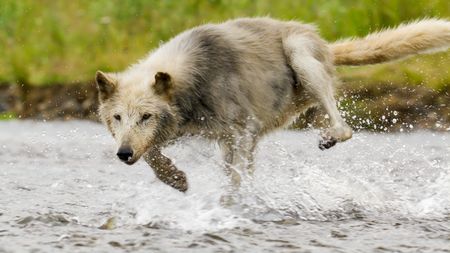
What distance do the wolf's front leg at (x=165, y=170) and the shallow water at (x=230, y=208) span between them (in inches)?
4.4

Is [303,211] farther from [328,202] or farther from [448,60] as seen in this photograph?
[448,60]

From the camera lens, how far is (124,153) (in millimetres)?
7172

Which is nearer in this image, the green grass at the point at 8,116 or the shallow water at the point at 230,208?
the shallow water at the point at 230,208

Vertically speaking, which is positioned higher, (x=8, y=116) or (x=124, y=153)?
(x=8, y=116)

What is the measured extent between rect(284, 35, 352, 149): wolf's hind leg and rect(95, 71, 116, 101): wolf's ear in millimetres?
1820

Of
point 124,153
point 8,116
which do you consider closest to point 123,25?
point 8,116

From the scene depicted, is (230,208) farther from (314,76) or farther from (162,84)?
(314,76)

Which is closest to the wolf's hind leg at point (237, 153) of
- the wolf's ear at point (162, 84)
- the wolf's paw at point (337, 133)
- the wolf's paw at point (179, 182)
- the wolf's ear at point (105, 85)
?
the wolf's paw at point (179, 182)

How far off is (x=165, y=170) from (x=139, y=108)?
752 mm

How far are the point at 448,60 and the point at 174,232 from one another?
8789mm

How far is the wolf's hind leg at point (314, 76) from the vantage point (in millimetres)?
8641

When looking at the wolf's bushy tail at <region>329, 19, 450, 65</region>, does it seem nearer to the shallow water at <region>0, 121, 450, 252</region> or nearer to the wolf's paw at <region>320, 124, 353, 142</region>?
the wolf's paw at <region>320, 124, 353, 142</region>

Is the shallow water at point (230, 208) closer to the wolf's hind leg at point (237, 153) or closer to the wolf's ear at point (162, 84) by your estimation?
the wolf's hind leg at point (237, 153)

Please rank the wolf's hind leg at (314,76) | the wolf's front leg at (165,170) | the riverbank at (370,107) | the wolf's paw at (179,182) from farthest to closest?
1. the riverbank at (370,107)
2. the wolf's hind leg at (314,76)
3. the wolf's paw at (179,182)
4. the wolf's front leg at (165,170)
